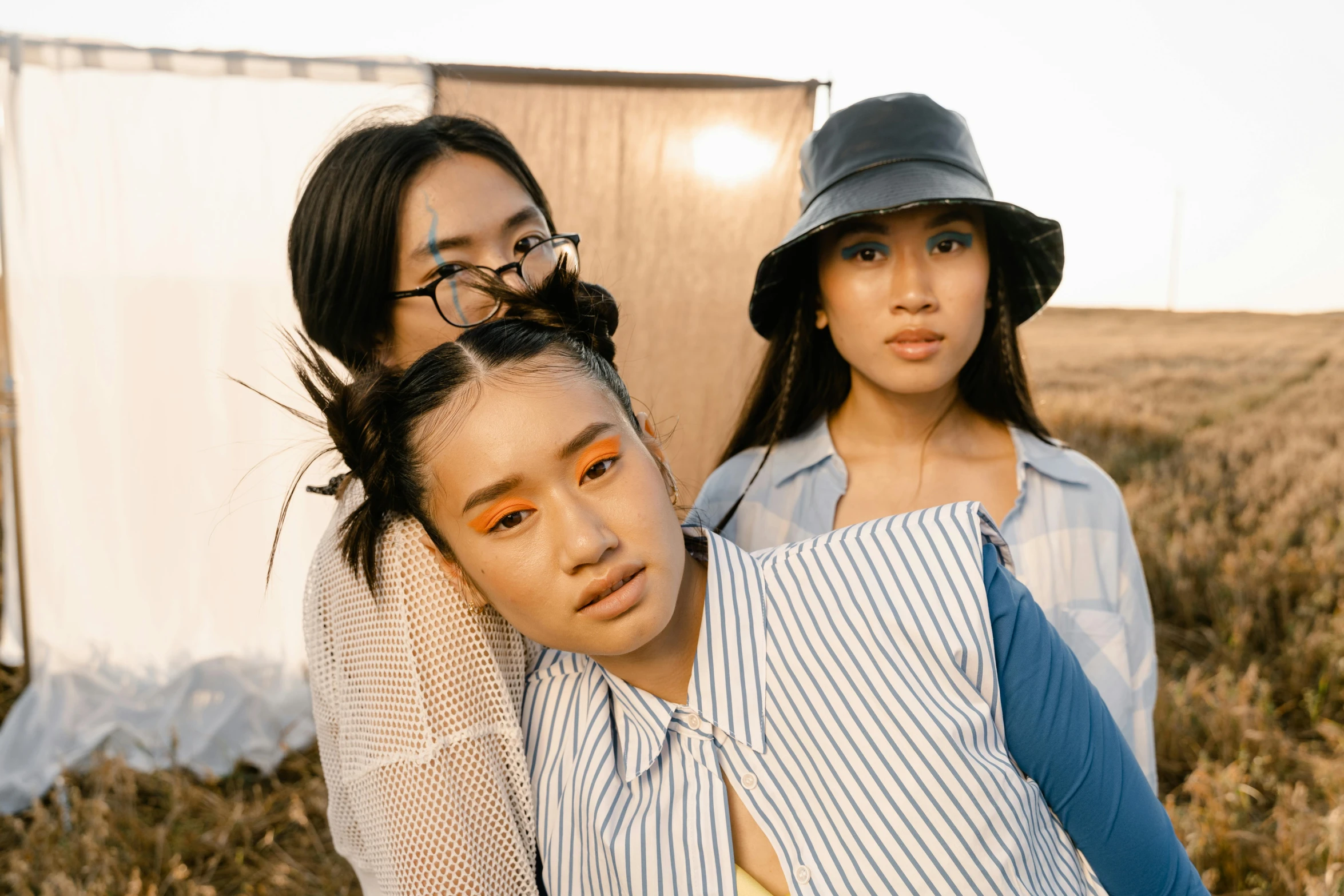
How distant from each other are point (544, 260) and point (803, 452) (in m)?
0.86

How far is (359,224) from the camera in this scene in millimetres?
1677

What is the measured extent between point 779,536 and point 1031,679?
0.94 meters

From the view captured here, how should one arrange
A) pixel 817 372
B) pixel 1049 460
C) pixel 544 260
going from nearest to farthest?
pixel 544 260 < pixel 1049 460 < pixel 817 372

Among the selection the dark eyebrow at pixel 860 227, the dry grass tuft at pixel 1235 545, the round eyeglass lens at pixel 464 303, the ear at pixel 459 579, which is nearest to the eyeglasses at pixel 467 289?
the round eyeglass lens at pixel 464 303

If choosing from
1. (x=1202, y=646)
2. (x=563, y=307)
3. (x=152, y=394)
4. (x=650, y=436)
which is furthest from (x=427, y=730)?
(x=1202, y=646)

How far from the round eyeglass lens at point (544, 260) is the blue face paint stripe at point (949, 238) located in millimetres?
747

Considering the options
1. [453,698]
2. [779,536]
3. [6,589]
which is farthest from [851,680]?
[6,589]

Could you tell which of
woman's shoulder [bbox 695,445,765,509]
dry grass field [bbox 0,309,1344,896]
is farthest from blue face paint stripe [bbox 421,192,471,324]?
dry grass field [bbox 0,309,1344,896]

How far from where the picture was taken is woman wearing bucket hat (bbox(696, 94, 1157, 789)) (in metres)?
1.94

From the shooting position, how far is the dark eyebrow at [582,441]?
129 cm

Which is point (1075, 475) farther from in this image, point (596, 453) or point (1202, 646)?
point (1202, 646)

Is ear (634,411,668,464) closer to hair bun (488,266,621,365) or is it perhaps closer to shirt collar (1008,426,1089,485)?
hair bun (488,266,621,365)

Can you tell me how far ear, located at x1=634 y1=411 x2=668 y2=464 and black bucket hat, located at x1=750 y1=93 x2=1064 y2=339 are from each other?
2.06 feet

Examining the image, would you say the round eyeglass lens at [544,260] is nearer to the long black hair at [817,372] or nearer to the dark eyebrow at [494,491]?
the dark eyebrow at [494,491]
